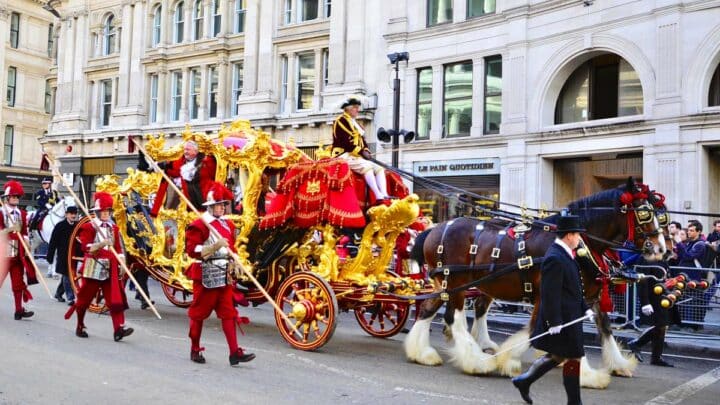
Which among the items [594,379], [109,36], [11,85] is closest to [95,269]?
[594,379]

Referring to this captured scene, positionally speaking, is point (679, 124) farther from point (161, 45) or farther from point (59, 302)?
point (161, 45)

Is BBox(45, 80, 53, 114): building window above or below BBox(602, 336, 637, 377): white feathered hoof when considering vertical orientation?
above

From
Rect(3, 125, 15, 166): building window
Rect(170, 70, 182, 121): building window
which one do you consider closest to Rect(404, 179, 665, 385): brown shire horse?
Rect(170, 70, 182, 121): building window

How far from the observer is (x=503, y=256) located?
8.16 meters

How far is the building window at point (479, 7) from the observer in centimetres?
2233

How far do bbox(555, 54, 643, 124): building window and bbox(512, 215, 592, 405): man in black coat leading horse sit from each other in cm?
1401

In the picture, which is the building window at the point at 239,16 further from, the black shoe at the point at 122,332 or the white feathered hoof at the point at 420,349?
the white feathered hoof at the point at 420,349

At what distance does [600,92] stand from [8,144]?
35.5 m

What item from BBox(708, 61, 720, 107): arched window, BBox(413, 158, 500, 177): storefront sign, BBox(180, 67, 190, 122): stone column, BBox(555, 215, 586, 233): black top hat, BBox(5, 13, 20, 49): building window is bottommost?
BBox(555, 215, 586, 233): black top hat

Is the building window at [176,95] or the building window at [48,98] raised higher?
the building window at [48,98]

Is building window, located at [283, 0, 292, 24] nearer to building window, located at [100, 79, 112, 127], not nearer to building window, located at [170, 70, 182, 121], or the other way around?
building window, located at [170, 70, 182, 121]

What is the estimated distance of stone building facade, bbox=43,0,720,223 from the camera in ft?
57.5

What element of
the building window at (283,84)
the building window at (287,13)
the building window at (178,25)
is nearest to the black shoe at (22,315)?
the building window at (283,84)

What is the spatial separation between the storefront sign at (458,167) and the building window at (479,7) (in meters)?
4.55
